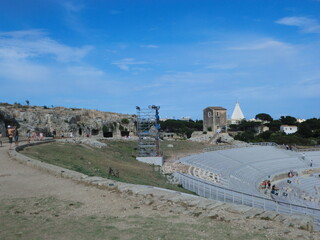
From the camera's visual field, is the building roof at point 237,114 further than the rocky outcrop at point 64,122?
Yes

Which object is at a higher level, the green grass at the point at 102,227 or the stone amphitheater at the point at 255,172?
the green grass at the point at 102,227

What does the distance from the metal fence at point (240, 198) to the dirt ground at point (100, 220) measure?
4.64m

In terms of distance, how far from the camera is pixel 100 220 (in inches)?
256

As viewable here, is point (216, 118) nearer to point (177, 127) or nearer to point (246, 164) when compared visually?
point (177, 127)

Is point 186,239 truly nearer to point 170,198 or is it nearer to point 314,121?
point 170,198

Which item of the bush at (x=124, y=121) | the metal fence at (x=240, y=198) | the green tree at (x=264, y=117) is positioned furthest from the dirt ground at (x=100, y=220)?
the green tree at (x=264, y=117)

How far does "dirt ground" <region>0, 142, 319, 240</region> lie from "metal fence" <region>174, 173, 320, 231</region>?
464cm

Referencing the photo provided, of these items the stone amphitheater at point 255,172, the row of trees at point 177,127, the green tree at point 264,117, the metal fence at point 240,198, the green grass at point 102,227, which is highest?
the green tree at point 264,117

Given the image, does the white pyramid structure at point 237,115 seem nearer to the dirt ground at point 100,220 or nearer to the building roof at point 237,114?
the building roof at point 237,114

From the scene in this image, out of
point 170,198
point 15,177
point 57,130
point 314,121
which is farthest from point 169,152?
point 314,121

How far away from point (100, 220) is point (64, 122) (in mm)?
48476

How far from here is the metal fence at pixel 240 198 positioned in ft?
35.7

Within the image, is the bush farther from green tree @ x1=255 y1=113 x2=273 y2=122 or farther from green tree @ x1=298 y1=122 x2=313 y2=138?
green tree @ x1=255 y1=113 x2=273 y2=122

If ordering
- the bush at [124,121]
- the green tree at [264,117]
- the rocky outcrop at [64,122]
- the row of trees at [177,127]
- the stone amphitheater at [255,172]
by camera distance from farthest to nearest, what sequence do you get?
1. the green tree at [264,117]
2. the row of trees at [177,127]
3. the bush at [124,121]
4. the rocky outcrop at [64,122]
5. the stone amphitheater at [255,172]
